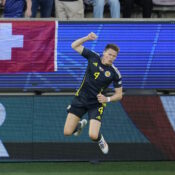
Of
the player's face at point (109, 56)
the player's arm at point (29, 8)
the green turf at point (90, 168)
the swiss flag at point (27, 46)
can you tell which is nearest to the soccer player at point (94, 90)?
the player's face at point (109, 56)

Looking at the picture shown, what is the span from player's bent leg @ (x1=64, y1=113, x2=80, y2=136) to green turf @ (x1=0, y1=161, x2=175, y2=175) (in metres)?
0.72

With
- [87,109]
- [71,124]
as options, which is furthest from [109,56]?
[71,124]

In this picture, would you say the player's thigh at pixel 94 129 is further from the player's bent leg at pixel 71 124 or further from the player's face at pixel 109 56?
the player's face at pixel 109 56

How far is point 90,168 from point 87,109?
45.9 inches

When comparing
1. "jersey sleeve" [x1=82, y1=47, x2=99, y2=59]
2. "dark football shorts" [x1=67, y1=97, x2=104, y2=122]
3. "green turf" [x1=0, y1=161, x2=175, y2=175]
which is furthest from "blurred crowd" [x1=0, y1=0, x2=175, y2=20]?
"green turf" [x1=0, y1=161, x2=175, y2=175]

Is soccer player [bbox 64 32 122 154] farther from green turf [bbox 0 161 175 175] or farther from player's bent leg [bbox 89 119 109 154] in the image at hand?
green turf [bbox 0 161 175 175]

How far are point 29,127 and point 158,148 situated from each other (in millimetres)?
2471

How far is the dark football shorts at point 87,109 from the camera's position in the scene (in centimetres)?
884

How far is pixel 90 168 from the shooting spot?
9516 mm

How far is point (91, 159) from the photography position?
10219 millimetres

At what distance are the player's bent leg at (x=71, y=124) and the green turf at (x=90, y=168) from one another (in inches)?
28.4

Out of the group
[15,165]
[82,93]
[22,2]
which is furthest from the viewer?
[22,2]

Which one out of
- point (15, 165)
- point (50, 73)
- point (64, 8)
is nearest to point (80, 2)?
point (64, 8)

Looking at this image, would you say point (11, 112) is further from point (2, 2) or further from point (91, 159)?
point (2, 2)
